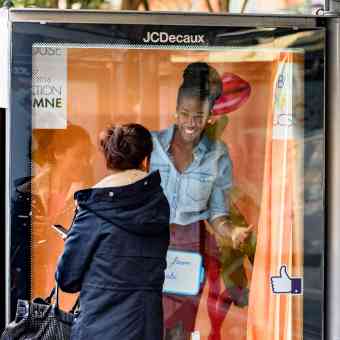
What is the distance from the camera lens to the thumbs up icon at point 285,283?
10.6ft

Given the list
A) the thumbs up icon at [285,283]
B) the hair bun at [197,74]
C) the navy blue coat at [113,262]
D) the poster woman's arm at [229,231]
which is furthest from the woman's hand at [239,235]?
the hair bun at [197,74]

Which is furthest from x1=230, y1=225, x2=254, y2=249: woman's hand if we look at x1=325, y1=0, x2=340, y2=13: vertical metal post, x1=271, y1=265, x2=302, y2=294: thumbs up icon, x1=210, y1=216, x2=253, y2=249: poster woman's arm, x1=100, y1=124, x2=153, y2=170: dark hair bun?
x1=325, y1=0, x2=340, y2=13: vertical metal post

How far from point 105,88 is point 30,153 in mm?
412

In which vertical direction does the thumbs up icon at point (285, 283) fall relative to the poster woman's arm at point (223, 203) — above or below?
below

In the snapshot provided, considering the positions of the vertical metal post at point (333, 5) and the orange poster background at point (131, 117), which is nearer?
the orange poster background at point (131, 117)

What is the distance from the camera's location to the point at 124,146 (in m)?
3.16

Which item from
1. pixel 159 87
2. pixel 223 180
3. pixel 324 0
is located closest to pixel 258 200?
pixel 223 180

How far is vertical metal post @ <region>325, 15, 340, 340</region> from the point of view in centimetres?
323

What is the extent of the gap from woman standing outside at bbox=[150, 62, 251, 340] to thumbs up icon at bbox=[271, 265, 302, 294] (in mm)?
250

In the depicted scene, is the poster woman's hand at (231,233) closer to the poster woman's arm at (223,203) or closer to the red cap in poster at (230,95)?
the poster woman's arm at (223,203)

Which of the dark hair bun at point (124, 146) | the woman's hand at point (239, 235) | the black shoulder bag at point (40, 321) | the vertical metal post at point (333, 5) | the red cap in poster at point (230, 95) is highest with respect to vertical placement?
the vertical metal post at point (333, 5)

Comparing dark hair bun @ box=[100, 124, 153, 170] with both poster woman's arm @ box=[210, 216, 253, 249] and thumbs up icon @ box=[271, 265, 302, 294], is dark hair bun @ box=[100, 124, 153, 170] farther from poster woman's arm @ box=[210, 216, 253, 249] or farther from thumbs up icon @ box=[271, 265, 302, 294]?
thumbs up icon @ box=[271, 265, 302, 294]

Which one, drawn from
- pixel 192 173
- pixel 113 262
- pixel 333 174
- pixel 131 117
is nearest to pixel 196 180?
pixel 192 173

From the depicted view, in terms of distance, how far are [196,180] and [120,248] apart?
1.41ft
